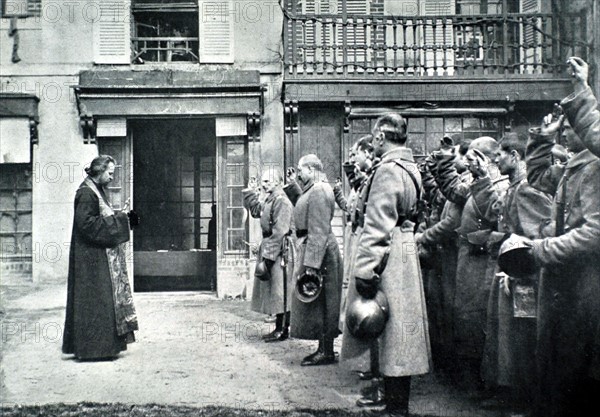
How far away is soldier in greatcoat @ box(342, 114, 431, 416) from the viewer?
3.77 meters

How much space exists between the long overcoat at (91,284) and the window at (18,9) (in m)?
5.24

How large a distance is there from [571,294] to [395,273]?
3.79 feet

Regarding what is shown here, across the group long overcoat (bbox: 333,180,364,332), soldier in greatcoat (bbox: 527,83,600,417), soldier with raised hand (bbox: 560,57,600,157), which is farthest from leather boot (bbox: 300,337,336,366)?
soldier with raised hand (bbox: 560,57,600,157)

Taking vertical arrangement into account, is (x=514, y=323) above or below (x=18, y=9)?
below

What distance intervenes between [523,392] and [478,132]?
7333 millimetres

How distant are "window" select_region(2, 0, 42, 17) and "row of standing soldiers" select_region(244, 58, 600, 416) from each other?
6419 millimetres

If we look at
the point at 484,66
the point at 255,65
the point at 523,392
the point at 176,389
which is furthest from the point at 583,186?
the point at 255,65

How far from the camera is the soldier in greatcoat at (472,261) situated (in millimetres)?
4473

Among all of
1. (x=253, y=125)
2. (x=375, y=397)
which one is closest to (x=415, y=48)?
(x=253, y=125)

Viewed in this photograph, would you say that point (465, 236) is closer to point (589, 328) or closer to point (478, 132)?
point (589, 328)

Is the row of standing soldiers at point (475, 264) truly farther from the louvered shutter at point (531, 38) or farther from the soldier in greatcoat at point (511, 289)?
the louvered shutter at point (531, 38)

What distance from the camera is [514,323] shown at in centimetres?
394

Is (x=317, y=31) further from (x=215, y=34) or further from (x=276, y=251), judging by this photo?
(x=276, y=251)

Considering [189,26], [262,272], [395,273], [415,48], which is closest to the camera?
[395,273]
